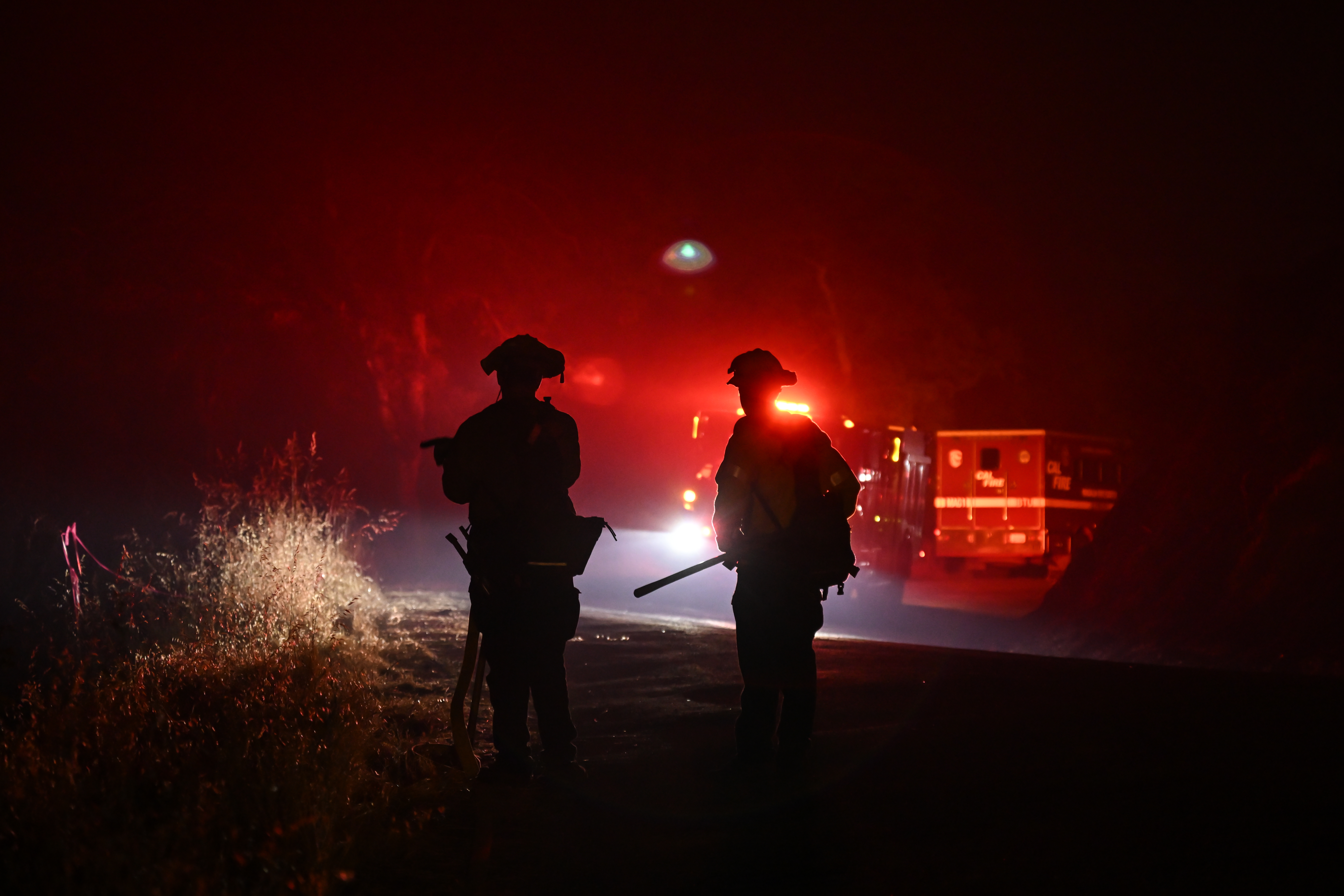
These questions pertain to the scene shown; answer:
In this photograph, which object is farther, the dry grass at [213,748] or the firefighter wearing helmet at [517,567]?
the firefighter wearing helmet at [517,567]

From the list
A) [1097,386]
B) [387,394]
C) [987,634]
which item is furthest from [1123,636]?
[1097,386]

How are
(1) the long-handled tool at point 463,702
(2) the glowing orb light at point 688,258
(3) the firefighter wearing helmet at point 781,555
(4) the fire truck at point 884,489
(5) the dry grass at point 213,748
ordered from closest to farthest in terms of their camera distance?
1. (5) the dry grass at point 213,748
2. (1) the long-handled tool at point 463,702
3. (3) the firefighter wearing helmet at point 781,555
4. (4) the fire truck at point 884,489
5. (2) the glowing orb light at point 688,258

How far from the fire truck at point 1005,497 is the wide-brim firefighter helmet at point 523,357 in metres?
17.6

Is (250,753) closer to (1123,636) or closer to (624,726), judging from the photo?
(624,726)

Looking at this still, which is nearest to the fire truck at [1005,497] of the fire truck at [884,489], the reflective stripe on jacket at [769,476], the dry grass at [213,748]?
the fire truck at [884,489]

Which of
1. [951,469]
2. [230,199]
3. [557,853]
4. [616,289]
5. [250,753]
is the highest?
[616,289]

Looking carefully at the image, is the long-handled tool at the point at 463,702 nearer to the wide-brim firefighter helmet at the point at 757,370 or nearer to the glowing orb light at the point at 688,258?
the wide-brim firefighter helmet at the point at 757,370

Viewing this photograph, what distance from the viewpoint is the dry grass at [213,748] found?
2.95 meters

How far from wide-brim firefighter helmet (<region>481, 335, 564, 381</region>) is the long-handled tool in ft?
2.59

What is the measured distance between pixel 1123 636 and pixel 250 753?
35.0 ft

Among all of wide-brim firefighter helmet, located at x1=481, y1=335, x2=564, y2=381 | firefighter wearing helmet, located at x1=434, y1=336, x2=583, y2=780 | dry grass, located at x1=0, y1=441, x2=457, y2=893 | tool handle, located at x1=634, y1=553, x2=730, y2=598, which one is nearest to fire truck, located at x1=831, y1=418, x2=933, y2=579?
dry grass, located at x1=0, y1=441, x2=457, y2=893

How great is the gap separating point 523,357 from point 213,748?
2.09 metres

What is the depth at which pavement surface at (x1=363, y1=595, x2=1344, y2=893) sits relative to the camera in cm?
327

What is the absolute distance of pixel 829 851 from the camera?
3.53m
